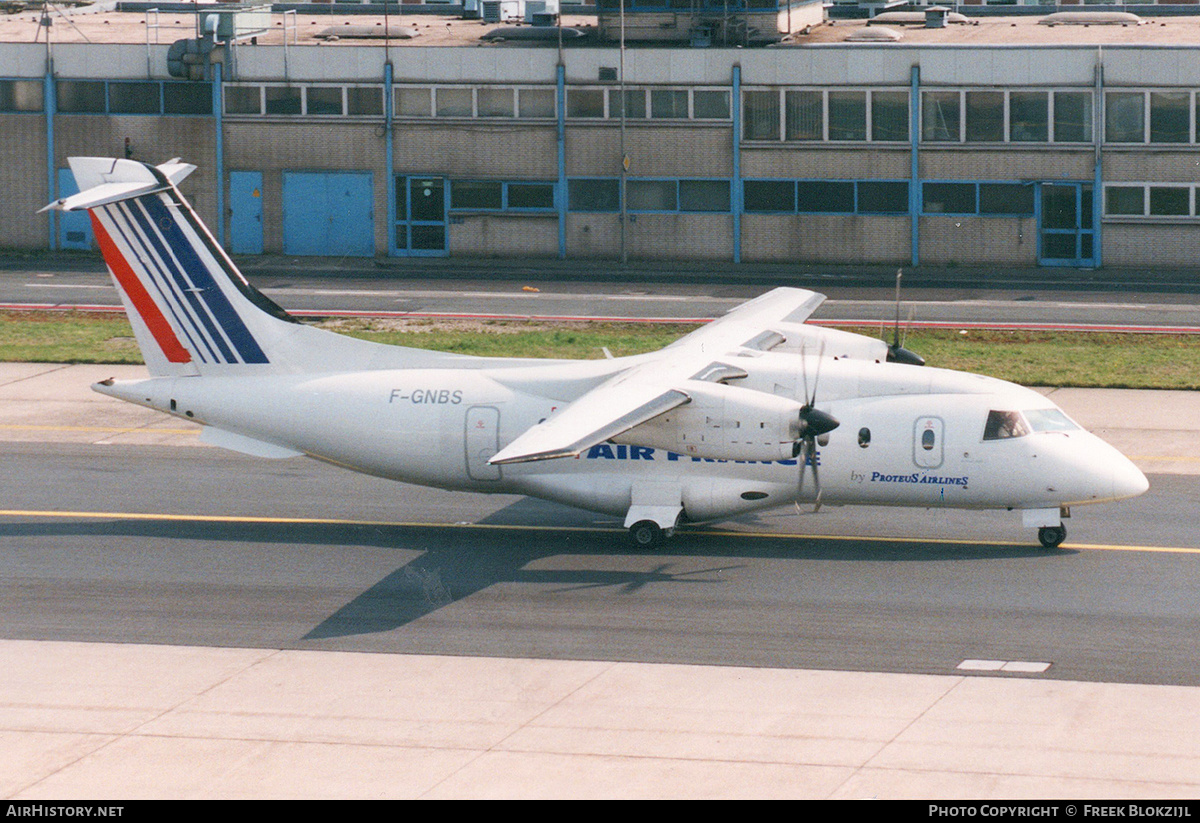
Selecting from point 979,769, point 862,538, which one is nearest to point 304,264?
point 862,538

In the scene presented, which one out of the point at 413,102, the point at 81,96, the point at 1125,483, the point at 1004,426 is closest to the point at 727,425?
the point at 1004,426

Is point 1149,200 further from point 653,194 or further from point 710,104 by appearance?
point 653,194

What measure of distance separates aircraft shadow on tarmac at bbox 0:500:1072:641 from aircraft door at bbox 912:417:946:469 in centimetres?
156

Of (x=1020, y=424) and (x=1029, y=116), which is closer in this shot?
(x=1020, y=424)

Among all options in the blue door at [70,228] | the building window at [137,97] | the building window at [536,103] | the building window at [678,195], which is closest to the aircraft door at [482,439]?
the building window at [678,195]

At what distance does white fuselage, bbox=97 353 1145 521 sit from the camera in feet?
83.9

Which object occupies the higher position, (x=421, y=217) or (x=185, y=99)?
(x=185, y=99)

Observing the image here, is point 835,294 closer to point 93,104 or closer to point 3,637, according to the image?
point 93,104

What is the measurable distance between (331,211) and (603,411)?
4402cm

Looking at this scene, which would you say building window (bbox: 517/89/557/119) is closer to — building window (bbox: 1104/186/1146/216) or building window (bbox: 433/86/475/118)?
building window (bbox: 433/86/475/118)

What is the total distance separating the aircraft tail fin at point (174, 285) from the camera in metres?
27.3

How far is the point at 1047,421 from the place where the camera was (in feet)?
84.9

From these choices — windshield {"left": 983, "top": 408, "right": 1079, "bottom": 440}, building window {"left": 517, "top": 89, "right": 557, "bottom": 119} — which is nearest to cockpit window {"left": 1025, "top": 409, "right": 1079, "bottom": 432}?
windshield {"left": 983, "top": 408, "right": 1079, "bottom": 440}

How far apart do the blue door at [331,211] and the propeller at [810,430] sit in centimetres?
4210
